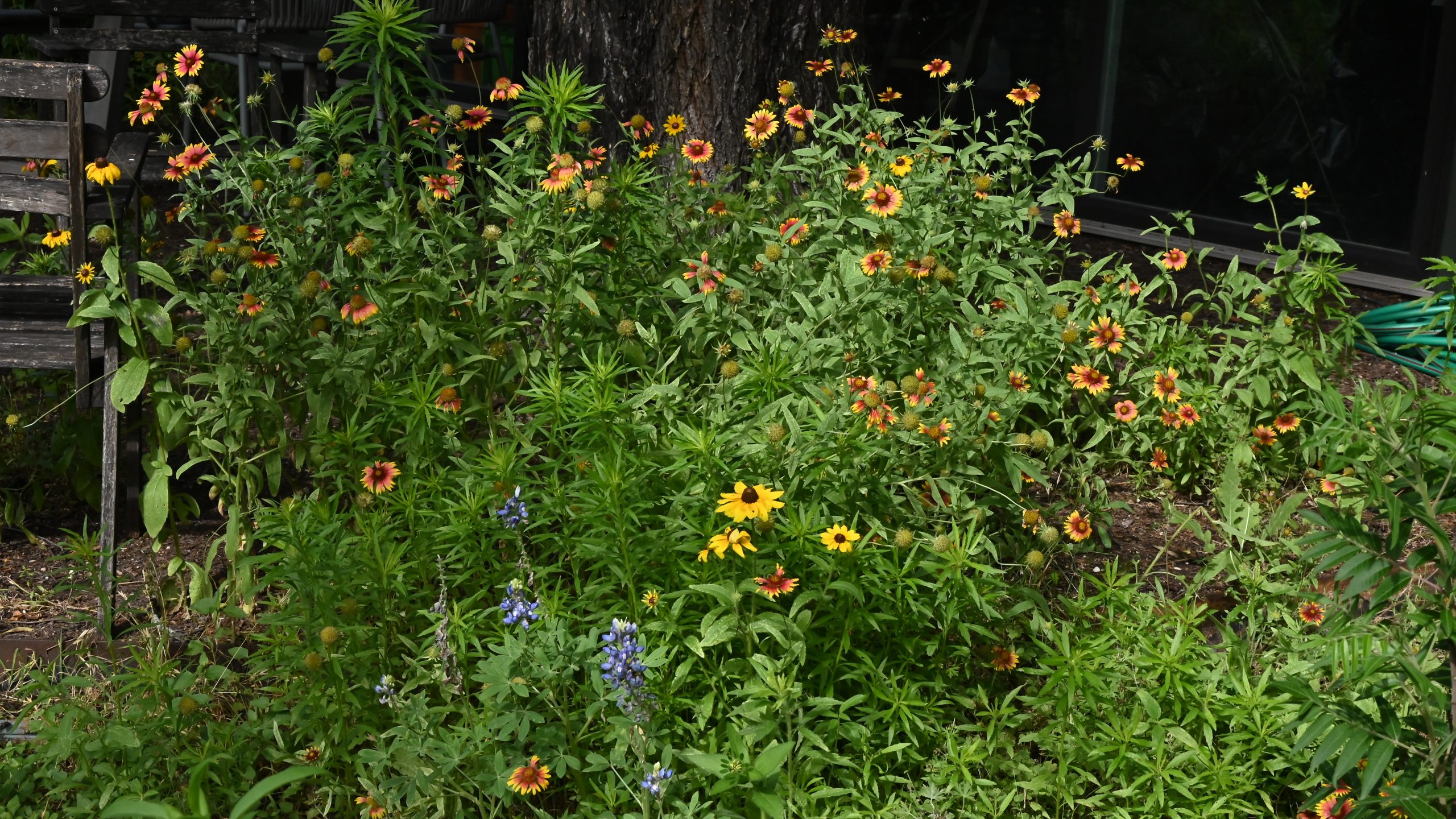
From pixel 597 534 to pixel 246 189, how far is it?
121cm

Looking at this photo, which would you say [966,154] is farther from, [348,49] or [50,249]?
[50,249]

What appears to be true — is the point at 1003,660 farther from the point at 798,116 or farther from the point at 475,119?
the point at 475,119

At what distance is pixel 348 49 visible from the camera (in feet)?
10.4

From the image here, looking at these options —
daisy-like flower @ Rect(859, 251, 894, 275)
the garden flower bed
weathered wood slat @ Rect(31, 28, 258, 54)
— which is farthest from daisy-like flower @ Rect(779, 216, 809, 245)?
weathered wood slat @ Rect(31, 28, 258, 54)

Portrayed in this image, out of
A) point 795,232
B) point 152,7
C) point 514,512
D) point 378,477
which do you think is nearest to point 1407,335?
point 795,232

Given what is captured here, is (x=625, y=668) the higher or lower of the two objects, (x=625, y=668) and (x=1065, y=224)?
the lower

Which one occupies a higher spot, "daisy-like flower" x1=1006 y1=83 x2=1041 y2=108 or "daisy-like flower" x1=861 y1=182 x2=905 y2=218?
"daisy-like flower" x1=1006 y1=83 x2=1041 y2=108

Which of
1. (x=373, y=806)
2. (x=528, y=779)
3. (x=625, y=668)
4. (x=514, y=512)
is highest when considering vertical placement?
(x=514, y=512)

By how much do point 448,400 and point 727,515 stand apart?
2.36 feet

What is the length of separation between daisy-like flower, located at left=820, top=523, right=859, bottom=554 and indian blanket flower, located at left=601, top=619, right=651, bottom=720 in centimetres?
35

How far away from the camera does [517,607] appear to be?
2195 millimetres

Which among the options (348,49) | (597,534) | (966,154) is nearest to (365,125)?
(348,49)

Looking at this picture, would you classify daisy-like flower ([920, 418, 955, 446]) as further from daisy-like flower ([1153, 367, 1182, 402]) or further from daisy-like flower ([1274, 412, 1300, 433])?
daisy-like flower ([1274, 412, 1300, 433])

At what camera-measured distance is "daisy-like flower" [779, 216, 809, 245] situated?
3.27 m
